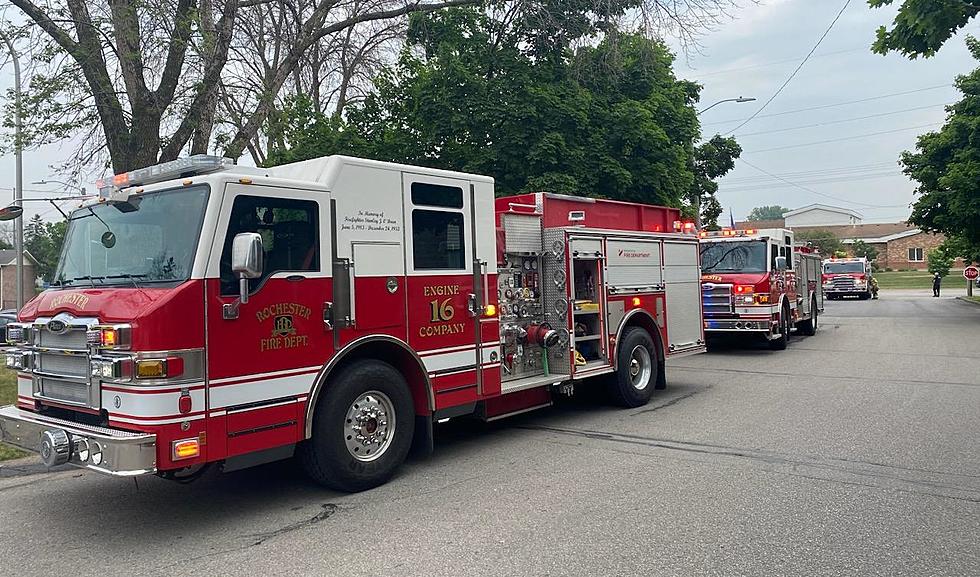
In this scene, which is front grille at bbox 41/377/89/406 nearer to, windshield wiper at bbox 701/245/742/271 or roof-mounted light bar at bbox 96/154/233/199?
roof-mounted light bar at bbox 96/154/233/199

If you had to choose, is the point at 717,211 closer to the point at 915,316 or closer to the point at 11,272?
the point at 915,316

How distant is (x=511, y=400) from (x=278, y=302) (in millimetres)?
3285

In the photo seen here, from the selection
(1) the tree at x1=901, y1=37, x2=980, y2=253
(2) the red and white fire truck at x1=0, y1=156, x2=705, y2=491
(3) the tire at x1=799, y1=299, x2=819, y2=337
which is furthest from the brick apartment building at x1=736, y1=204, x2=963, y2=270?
(2) the red and white fire truck at x1=0, y1=156, x2=705, y2=491

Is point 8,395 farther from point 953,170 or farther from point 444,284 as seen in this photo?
point 953,170

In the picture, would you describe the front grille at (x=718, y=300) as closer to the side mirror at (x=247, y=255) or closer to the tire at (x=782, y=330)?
the tire at (x=782, y=330)

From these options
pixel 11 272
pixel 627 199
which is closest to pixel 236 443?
pixel 627 199

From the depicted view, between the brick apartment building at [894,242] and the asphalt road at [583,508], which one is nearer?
the asphalt road at [583,508]

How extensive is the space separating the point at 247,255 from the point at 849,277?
148 feet

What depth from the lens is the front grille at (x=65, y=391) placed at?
5312mm

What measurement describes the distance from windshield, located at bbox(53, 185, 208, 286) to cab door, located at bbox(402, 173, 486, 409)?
192 cm

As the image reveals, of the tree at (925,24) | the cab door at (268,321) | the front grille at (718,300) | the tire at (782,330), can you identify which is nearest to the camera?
the cab door at (268,321)

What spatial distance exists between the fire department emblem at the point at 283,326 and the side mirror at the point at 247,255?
0.53 m

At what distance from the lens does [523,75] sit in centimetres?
1373

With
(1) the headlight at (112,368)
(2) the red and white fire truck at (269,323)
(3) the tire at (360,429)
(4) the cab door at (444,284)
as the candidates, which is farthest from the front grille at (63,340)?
(4) the cab door at (444,284)
